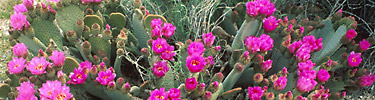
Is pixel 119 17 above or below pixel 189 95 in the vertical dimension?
above

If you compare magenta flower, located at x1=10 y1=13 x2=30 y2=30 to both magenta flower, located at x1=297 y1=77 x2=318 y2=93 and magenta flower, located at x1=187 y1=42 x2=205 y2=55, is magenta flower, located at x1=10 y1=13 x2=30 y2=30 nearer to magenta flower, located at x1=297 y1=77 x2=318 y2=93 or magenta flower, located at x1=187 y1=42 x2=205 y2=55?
magenta flower, located at x1=187 y1=42 x2=205 y2=55

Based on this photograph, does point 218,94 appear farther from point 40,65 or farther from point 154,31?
point 40,65

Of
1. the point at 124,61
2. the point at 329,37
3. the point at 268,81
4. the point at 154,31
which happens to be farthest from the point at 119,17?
the point at 329,37

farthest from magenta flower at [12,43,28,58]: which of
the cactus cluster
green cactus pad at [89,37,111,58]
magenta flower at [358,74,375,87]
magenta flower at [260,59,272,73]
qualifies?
magenta flower at [358,74,375,87]

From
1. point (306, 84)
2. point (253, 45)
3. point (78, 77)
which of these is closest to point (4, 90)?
point (78, 77)

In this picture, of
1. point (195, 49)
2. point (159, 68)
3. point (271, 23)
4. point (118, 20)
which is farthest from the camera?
point (118, 20)

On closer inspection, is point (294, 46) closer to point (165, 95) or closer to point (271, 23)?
point (271, 23)
